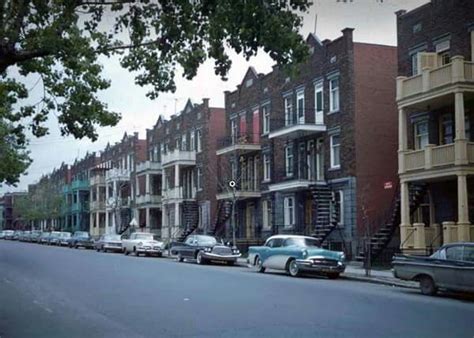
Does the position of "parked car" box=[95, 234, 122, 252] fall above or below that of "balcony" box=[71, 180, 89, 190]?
below

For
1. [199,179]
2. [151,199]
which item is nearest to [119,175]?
[151,199]

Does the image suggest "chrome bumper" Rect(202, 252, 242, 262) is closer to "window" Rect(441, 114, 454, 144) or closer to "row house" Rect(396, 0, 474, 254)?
"row house" Rect(396, 0, 474, 254)

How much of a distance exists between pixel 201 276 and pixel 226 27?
15486 mm

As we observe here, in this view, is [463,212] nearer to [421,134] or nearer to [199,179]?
[421,134]

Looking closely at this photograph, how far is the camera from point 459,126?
2664 cm

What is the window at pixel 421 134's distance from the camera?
31.3 metres

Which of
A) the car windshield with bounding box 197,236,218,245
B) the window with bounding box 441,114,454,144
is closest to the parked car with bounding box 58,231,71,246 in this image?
the car windshield with bounding box 197,236,218,245

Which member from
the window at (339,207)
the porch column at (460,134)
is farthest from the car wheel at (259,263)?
the porch column at (460,134)

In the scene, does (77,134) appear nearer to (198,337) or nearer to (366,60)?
(198,337)

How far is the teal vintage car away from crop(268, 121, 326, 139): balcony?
32.0ft

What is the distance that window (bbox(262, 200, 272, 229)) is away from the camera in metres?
44.1

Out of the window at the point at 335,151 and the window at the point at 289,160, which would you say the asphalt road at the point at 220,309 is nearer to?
the window at the point at 335,151

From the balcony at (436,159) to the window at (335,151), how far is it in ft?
23.2

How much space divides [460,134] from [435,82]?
→ 2484 mm
